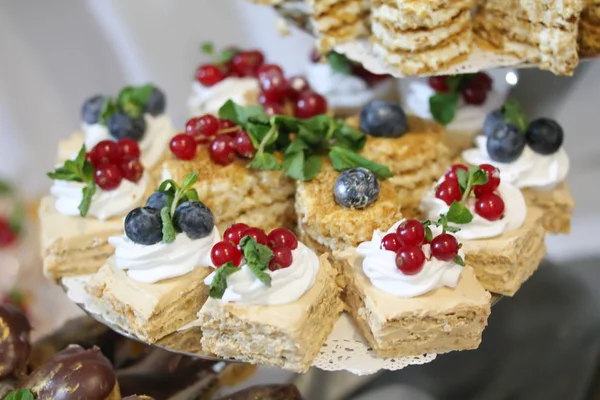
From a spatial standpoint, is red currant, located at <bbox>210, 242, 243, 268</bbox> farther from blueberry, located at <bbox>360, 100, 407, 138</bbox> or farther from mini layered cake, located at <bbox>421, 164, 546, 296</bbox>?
blueberry, located at <bbox>360, 100, 407, 138</bbox>

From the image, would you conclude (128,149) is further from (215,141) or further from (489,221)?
(489,221)

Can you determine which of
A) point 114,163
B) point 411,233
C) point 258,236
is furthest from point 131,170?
point 411,233

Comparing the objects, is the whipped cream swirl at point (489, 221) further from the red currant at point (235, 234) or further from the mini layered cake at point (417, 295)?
the red currant at point (235, 234)

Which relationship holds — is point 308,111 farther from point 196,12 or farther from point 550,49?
point 196,12

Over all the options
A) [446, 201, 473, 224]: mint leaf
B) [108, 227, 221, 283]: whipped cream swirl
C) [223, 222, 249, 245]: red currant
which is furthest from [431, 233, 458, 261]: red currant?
[108, 227, 221, 283]: whipped cream swirl

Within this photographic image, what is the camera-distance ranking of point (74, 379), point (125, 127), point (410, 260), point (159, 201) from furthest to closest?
point (125, 127)
point (159, 201)
point (74, 379)
point (410, 260)

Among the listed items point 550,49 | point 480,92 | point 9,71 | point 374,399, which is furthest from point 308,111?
point 9,71

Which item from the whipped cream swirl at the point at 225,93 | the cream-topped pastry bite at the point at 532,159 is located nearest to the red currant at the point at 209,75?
the whipped cream swirl at the point at 225,93
